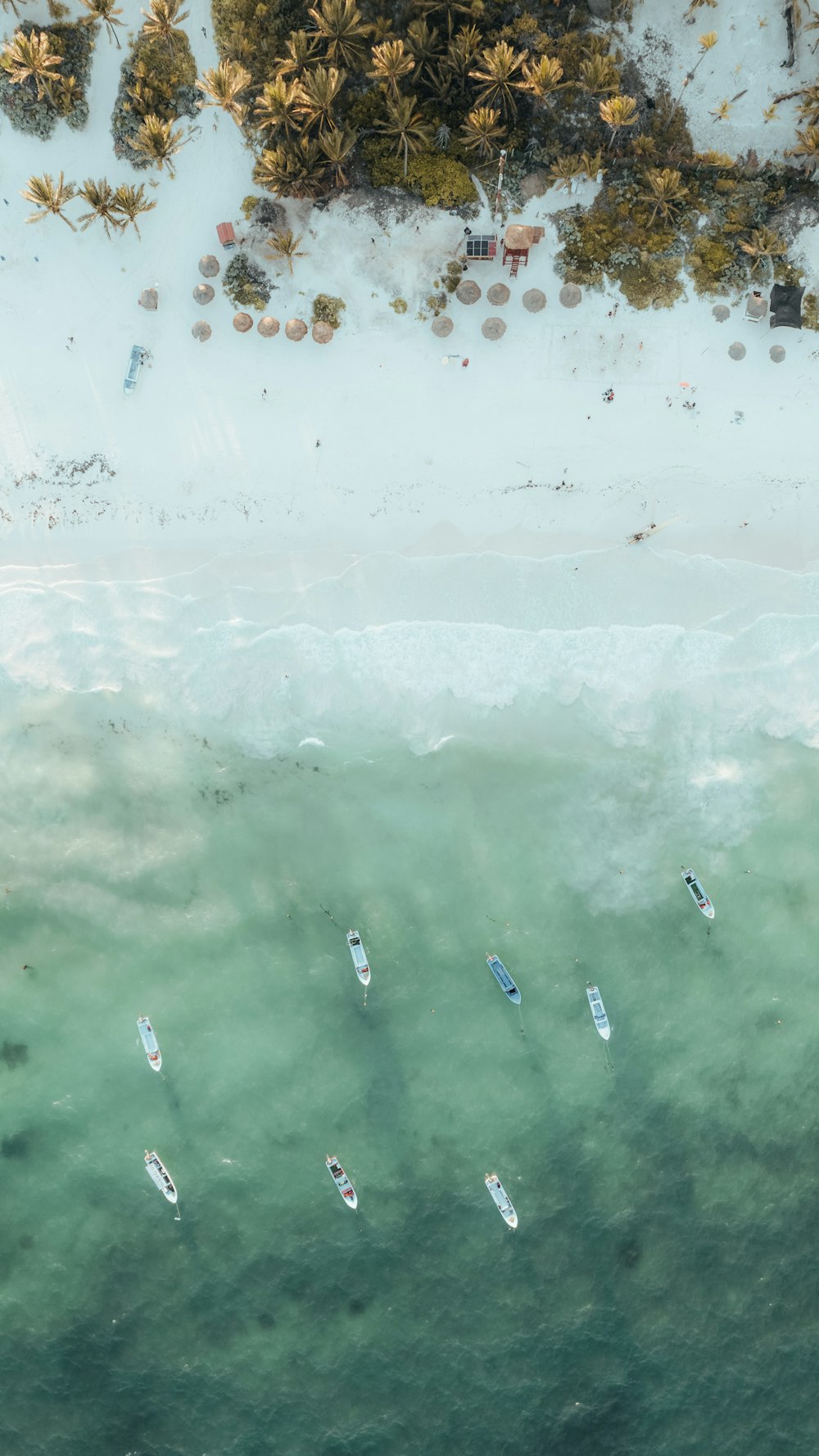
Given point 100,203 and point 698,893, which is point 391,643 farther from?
point 100,203

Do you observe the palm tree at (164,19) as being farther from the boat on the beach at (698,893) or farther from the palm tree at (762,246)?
the boat on the beach at (698,893)

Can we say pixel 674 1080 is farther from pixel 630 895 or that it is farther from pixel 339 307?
pixel 339 307

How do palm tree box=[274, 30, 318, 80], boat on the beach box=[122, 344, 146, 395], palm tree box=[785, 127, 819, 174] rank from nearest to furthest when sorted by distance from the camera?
1. palm tree box=[274, 30, 318, 80]
2. palm tree box=[785, 127, 819, 174]
3. boat on the beach box=[122, 344, 146, 395]

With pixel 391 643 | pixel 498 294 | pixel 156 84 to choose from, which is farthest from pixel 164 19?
pixel 391 643

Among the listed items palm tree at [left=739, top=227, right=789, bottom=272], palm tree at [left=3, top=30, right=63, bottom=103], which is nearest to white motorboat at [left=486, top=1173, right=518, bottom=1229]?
palm tree at [left=739, top=227, right=789, bottom=272]

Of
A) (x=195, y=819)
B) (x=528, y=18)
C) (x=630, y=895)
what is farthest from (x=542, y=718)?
(x=528, y=18)

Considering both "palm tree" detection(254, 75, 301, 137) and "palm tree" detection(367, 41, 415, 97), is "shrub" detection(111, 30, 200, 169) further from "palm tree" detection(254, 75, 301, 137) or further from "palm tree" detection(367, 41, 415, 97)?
"palm tree" detection(367, 41, 415, 97)
